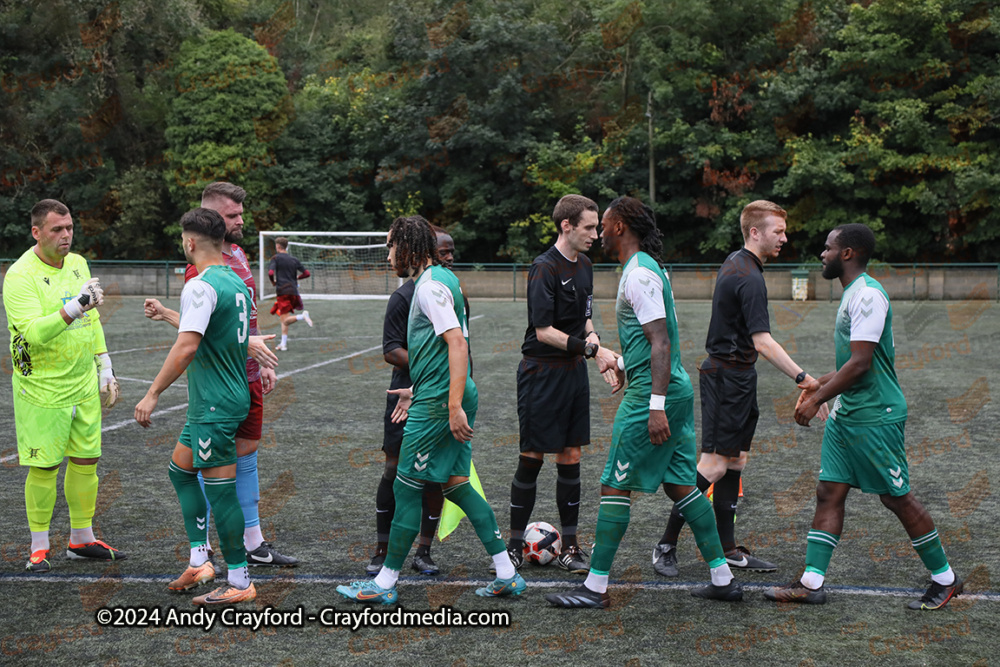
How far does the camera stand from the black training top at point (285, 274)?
60.4ft

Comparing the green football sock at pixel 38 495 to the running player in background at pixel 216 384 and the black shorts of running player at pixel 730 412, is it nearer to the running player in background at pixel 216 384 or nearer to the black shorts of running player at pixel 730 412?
the running player in background at pixel 216 384

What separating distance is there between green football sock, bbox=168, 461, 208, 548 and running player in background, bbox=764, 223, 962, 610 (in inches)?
119

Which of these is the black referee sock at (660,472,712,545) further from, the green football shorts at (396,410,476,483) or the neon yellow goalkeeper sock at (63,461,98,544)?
the neon yellow goalkeeper sock at (63,461,98,544)

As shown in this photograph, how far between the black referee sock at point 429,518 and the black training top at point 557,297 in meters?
0.99

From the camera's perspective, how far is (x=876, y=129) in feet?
130

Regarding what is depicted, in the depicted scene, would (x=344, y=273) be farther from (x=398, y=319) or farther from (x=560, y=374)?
(x=560, y=374)

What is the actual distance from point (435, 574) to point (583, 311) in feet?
5.74

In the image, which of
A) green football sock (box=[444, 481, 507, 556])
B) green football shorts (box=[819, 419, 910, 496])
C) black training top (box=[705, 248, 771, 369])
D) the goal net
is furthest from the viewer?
the goal net

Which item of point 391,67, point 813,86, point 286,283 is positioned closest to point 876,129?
point 813,86

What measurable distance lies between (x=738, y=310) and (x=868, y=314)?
0.95 meters

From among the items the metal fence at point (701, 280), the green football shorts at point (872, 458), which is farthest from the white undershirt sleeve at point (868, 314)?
the metal fence at point (701, 280)

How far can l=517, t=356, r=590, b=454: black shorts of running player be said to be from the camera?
5488mm

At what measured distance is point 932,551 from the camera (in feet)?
15.9

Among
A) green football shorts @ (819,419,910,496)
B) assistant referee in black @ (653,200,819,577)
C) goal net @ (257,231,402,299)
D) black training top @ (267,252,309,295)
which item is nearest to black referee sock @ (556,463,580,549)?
assistant referee in black @ (653,200,819,577)
